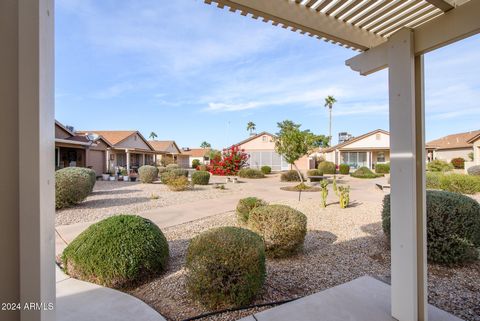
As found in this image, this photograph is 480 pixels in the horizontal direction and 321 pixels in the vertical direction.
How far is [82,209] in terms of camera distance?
823 centimetres

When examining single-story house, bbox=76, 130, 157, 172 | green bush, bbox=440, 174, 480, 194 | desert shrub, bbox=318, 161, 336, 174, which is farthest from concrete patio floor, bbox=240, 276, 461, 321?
desert shrub, bbox=318, 161, 336, 174

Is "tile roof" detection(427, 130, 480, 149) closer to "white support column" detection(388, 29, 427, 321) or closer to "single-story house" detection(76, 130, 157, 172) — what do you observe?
"single-story house" detection(76, 130, 157, 172)

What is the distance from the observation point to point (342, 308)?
2465 millimetres

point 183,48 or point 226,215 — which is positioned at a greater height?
point 183,48

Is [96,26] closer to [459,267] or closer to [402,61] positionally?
[402,61]

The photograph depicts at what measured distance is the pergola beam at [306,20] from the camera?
1.89 metres

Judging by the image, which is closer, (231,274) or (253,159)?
(231,274)

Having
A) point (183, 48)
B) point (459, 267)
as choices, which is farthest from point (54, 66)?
point (183, 48)

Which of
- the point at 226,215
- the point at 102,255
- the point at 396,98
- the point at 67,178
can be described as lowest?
the point at 226,215

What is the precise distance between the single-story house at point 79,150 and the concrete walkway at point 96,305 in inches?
648

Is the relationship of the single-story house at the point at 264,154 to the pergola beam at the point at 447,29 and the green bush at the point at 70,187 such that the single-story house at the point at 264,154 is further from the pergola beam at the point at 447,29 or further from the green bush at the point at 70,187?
the pergola beam at the point at 447,29

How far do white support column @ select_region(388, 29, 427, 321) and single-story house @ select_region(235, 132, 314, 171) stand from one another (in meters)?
30.8

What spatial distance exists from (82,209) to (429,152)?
40.9 m

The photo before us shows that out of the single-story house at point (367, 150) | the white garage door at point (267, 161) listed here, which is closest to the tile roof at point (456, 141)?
the single-story house at point (367, 150)
